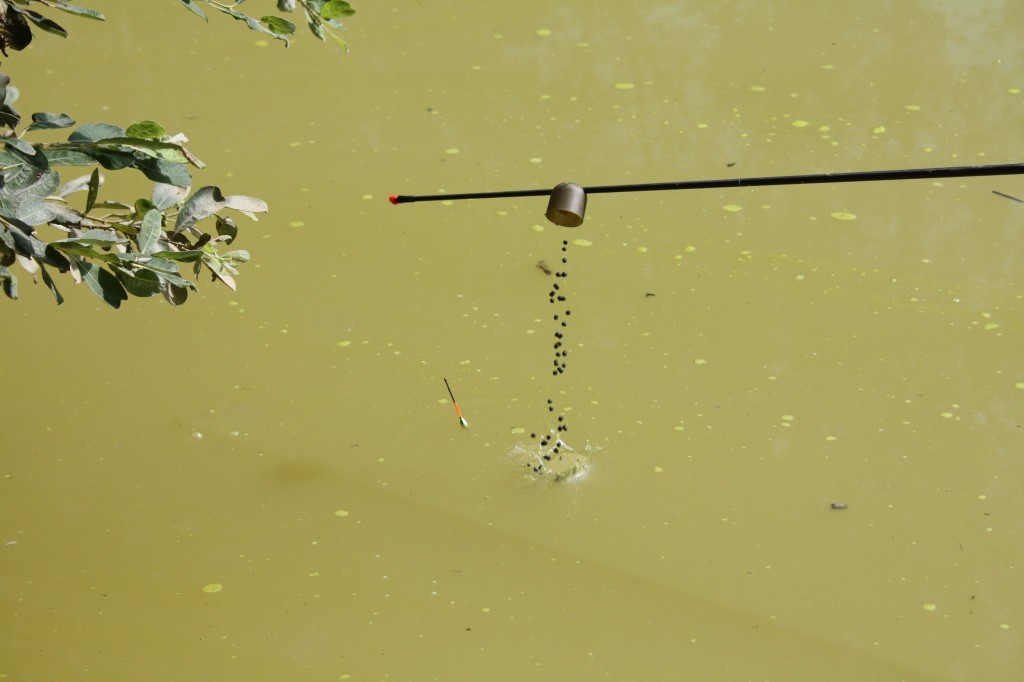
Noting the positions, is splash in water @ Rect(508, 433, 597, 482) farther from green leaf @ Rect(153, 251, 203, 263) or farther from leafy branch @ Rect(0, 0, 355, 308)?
green leaf @ Rect(153, 251, 203, 263)

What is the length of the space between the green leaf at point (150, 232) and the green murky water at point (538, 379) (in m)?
0.91

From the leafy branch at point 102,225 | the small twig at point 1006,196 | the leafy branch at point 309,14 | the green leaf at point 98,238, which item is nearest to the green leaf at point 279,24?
the leafy branch at point 309,14

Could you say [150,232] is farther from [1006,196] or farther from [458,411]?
[1006,196]

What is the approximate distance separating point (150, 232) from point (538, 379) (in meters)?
1.21

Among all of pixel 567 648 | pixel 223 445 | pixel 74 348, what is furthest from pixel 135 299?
pixel 567 648

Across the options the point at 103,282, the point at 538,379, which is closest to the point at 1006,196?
the point at 538,379

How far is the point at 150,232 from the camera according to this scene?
1.28 metres

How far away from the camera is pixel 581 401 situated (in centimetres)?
235

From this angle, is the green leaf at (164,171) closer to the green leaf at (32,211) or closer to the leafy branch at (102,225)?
the leafy branch at (102,225)

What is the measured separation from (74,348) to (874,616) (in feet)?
5.23

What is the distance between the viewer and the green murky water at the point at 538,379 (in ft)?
6.63

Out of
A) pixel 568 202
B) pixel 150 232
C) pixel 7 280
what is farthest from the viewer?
pixel 568 202

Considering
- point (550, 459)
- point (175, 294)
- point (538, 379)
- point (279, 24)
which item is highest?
point (279, 24)

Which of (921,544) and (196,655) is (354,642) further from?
(921,544)
